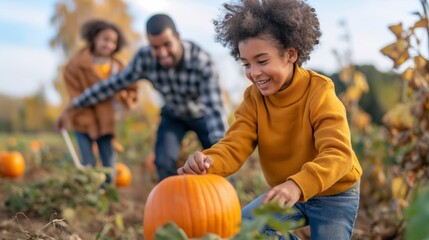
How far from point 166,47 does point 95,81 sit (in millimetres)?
1463

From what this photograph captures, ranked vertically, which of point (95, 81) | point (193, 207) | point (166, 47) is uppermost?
point (166, 47)

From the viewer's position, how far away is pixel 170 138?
4.79m

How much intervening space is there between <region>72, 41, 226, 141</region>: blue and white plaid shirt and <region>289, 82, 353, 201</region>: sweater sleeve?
83.9 inches

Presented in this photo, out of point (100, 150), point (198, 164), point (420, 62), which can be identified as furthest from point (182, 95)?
point (198, 164)

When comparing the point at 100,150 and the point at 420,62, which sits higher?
the point at 420,62

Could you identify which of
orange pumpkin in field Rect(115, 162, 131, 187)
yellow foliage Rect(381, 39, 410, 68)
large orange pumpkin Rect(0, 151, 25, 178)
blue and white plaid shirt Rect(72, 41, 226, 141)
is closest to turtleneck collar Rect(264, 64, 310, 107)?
yellow foliage Rect(381, 39, 410, 68)

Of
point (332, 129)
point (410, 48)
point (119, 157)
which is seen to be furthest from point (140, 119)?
point (332, 129)

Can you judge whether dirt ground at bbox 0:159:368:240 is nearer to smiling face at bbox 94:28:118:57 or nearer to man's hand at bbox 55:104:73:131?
man's hand at bbox 55:104:73:131

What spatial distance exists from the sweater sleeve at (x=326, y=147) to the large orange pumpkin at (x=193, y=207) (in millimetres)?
276

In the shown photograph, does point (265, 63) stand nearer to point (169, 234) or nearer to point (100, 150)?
point (169, 234)

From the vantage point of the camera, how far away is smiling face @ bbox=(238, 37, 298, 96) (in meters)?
2.46

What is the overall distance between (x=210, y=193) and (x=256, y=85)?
1.95 ft

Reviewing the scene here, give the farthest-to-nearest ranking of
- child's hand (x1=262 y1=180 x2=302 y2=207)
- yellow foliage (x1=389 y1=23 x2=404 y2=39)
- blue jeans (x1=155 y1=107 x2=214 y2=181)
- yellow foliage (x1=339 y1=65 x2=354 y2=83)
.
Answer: yellow foliage (x1=339 y1=65 x2=354 y2=83) → blue jeans (x1=155 y1=107 x2=214 y2=181) → yellow foliage (x1=389 y1=23 x2=404 y2=39) → child's hand (x1=262 y1=180 x2=302 y2=207)

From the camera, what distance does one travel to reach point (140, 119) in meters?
15.5
